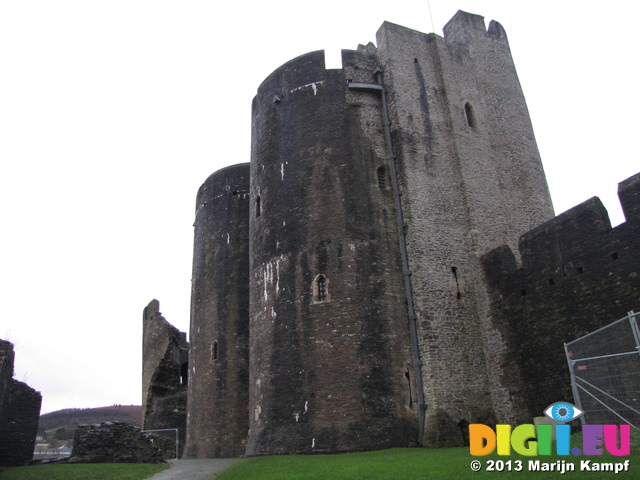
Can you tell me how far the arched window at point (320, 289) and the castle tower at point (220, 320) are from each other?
6769 mm

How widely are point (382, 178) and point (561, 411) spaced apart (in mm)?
10216

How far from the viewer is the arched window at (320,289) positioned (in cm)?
1691

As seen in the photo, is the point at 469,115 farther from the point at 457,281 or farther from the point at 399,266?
the point at 399,266

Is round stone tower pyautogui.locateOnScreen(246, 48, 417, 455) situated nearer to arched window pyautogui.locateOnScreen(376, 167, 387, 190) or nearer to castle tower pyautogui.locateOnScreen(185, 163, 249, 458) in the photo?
arched window pyautogui.locateOnScreen(376, 167, 387, 190)

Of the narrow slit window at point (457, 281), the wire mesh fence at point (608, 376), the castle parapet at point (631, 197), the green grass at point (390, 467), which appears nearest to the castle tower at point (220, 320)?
the green grass at point (390, 467)

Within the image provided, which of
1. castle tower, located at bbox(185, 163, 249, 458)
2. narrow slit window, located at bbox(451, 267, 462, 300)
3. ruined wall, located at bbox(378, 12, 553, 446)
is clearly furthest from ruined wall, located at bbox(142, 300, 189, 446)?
narrow slit window, located at bbox(451, 267, 462, 300)

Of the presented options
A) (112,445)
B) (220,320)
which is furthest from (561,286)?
(112,445)

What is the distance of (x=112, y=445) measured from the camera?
17.0 meters

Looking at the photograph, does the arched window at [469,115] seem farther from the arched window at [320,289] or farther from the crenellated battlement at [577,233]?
the arched window at [320,289]

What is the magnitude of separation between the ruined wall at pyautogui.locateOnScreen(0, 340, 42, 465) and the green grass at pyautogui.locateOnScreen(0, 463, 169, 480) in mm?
2273

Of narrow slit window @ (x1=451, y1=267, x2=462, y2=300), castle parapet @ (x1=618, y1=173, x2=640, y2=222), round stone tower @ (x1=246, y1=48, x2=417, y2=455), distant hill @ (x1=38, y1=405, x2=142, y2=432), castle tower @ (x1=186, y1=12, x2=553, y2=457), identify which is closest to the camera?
castle parapet @ (x1=618, y1=173, x2=640, y2=222)

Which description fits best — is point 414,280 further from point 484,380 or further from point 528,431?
point 528,431

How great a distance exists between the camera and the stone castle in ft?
49.5

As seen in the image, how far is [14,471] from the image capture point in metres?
14.3
